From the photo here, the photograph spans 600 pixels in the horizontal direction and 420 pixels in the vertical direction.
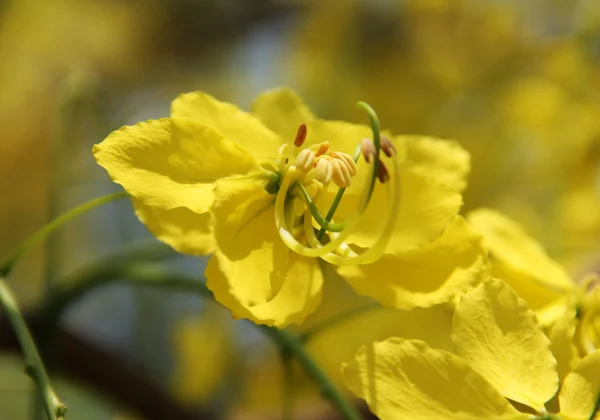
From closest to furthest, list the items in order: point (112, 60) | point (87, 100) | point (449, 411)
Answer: point (449, 411)
point (87, 100)
point (112, 60)

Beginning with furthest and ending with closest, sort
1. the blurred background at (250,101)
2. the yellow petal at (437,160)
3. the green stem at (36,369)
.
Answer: the blurred background at (250,101)
the yellow petal at (437,160)
the green stem at (36,369)

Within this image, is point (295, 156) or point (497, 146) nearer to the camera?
point (295, 156)

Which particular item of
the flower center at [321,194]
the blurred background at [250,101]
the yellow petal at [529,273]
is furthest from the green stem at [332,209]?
the blurred background at [250,101]

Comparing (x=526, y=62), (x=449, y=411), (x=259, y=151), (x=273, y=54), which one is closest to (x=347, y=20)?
(x=273, y=54)

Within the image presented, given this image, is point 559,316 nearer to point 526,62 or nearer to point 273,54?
point 526,62

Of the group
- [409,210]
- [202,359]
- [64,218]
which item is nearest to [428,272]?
[409,210]

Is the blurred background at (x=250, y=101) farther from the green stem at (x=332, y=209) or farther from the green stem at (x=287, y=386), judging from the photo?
the green stem at (x=332, y=209)
